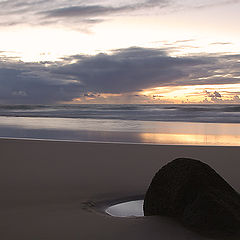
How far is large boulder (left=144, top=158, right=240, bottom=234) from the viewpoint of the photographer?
3113 millimetres

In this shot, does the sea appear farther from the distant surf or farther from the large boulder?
the large boulder

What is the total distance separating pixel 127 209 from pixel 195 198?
1059 millimetres

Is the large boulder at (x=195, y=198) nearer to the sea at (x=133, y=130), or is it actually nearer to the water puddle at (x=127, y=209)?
the water puddle at (x=127, y=209)

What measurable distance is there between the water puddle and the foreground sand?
0.17 m

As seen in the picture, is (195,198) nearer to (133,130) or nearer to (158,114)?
(133,130)

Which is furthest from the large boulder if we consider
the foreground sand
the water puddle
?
the water puddle

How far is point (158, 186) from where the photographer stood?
362cm

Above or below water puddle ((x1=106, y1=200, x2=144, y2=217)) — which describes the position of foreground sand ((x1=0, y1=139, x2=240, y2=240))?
above

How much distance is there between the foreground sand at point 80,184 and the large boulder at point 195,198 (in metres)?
0.14

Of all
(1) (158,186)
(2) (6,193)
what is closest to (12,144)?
(2) (6,193)

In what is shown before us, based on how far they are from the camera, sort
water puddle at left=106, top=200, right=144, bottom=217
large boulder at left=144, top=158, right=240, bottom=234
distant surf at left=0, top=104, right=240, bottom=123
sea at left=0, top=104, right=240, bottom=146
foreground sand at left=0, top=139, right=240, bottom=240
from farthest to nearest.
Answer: distant surf at left=0, top=104, right=240, bottom=123
sea at left=0, top=104, right=240, bottom=146
water puddle at left=106, top=200, right=144, bottom=217
foreground sand at left=0, top=139, right=240, bottom=240
large boulder at left=144, top=158, right=240, bottom=234

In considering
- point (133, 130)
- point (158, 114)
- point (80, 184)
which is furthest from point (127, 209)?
point (158, 114)

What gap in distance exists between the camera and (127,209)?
13.7 feet

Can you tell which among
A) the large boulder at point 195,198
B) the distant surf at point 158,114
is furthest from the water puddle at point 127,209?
the distant surf at point 158,114
